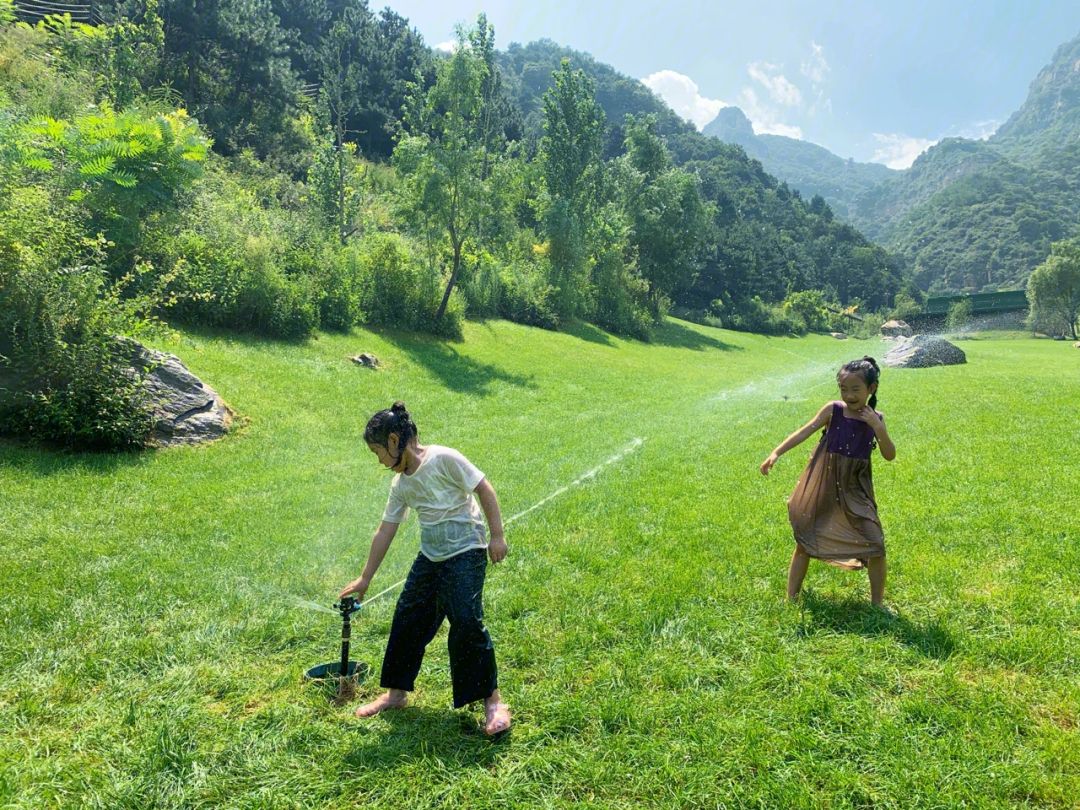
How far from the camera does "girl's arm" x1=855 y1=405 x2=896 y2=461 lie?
4.49m

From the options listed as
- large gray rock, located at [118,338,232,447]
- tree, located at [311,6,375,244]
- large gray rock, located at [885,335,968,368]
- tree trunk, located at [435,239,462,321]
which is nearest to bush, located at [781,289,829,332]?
large gray rock, located at [885,335,968,368]

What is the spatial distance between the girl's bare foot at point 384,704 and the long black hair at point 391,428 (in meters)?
1.55

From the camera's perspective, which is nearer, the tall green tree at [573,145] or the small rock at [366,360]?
the small rock at [366,360]

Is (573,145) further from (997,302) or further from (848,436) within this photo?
(997,302)

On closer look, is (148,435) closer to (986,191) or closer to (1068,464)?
(1068,464)

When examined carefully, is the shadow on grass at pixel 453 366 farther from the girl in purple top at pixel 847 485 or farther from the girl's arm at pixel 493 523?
the girl's arm at pixel 493 523

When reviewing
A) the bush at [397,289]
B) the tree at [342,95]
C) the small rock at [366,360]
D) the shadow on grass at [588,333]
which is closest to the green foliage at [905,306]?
the shadow on grass at [588,333]

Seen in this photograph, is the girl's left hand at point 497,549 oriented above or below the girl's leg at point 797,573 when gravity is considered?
above

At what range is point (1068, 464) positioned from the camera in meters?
8.52

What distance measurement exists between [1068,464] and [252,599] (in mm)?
10368

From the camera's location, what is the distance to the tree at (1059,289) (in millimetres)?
59031

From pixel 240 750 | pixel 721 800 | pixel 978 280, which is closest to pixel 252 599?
pixel 240 750

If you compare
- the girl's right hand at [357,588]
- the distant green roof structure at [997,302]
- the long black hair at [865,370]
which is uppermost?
the distant green roof structure at [997,302]

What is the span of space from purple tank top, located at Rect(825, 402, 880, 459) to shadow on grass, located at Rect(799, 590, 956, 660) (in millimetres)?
1240
